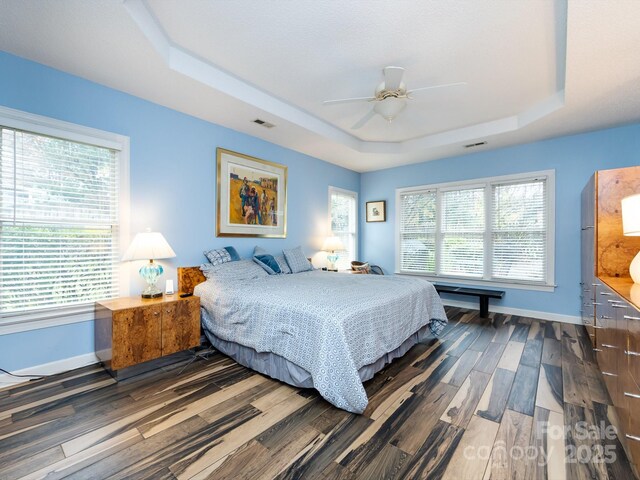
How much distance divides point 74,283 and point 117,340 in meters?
0.76

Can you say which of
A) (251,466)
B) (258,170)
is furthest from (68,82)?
(251,466)

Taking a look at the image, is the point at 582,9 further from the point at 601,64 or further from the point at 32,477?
the point at 32,477

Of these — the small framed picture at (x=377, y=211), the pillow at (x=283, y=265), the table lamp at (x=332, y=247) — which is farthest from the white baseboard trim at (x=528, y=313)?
the pillow at (x=283, y=265)

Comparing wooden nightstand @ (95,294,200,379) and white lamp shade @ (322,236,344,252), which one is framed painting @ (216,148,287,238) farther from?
wooden nightstand @ (95,294,200,379)

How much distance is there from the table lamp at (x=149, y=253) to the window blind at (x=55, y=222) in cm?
30

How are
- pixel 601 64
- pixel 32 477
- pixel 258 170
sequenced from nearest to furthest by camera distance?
1. pixel 32 477
2. pixel 601 64
3. pixel 258 170

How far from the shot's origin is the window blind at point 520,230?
13.9ft

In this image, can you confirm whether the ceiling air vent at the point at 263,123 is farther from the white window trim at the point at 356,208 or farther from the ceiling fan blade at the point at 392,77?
the white window trim at the point at 356,208

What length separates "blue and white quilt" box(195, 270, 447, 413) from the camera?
6.47 ft

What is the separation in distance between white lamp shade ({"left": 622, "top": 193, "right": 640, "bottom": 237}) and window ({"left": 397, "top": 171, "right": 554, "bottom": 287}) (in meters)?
2.51

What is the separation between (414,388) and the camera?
2277 mm

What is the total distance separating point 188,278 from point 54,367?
1.31 metres

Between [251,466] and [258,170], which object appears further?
[258,170]

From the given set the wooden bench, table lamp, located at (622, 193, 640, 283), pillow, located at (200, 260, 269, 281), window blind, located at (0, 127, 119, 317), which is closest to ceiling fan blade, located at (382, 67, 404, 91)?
table lamp, located at (622, 193, 640, 283)
